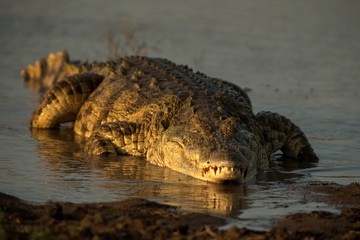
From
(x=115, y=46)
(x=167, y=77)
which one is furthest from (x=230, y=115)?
(x=115, y=46)

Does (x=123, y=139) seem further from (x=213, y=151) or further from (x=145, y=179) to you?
(x=213, y=151)

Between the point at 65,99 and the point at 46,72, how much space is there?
13.7 feet

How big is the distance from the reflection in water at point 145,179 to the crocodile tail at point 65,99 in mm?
1081

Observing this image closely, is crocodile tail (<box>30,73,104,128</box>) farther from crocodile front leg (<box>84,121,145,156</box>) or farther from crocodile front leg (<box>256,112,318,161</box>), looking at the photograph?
crocodile front leg (<box>256,112,318,161</box>)

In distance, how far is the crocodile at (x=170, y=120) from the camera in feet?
32.0

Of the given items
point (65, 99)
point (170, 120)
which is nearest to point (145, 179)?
point (170, 120)

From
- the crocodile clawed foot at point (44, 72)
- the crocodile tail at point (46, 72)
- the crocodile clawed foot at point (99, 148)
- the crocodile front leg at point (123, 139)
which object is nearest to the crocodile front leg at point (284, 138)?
the crocodile front leg at point (123, 139)

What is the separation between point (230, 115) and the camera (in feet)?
35.1

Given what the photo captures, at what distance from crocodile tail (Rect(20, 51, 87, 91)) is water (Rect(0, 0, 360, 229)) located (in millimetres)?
301

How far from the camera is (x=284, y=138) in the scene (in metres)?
11.5

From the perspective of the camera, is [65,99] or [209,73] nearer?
[65,99]

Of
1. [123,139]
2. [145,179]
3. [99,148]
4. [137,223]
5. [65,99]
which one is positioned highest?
[65,99]

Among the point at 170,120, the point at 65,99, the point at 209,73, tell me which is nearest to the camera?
the point at 170,120

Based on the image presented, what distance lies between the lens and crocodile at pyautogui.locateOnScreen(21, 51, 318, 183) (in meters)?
9.74
